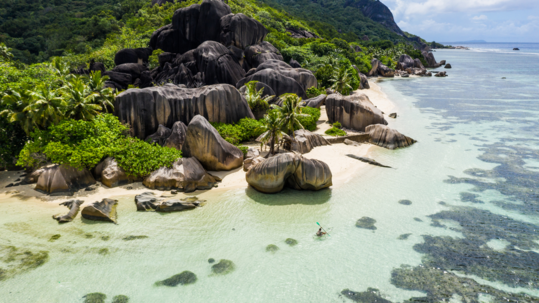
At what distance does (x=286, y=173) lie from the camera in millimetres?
20828

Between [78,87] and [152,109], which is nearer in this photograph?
[78,87]

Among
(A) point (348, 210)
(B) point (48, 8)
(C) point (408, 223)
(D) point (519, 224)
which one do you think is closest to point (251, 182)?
(A) point (348, 210)

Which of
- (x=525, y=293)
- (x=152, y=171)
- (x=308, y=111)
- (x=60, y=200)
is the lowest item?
(x=525, y=293)

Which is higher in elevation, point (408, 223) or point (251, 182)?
point (251, 182)

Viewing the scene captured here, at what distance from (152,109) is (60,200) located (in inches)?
389

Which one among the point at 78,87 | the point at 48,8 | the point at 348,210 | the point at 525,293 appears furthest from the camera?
the point at 48,8

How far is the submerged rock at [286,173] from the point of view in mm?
20547

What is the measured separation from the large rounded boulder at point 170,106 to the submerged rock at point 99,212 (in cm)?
883

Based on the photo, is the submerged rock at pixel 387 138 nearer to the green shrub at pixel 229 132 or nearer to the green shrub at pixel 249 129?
the green shrub at pixel 249 129

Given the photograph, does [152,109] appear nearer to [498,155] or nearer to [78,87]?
[78,87]

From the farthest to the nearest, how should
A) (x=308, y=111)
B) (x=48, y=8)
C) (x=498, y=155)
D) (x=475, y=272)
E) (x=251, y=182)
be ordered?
(x=48, y=8) < (x=308, y=111) < (x=498, y=155) < (x=251, y=182) < (x=475, y=272)

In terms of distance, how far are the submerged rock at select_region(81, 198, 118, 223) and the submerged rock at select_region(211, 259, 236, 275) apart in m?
7.39

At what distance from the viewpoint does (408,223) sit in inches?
718

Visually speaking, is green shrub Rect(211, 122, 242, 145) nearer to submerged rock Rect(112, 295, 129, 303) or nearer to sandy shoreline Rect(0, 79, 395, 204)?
sandy shoreline Rect(0, 79, 395, 204)
